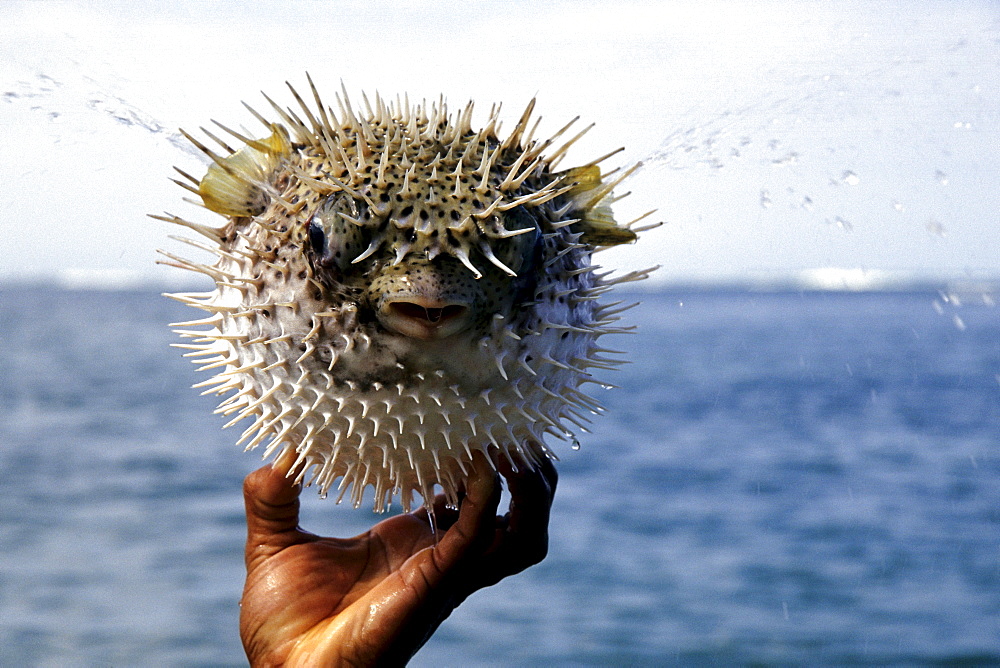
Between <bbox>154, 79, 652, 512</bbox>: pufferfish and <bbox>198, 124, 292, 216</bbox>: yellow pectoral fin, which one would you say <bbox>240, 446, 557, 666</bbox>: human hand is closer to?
<bbox>154, 79, 652, 512</bbox>: pufferfish

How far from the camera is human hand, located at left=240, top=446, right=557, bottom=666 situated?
5.64ft

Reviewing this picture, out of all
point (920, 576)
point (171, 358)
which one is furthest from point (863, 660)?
point (171, 358)

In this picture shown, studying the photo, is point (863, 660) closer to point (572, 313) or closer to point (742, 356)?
point (572, 313)

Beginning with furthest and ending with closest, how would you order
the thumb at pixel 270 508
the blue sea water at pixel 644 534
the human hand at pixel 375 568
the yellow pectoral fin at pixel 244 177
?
the blue sea water at pixel 644 534 → the thumb at pixel 270 508 → the human hand at pixel 375 568 → the yellow pectoral fin at pixel 244 177

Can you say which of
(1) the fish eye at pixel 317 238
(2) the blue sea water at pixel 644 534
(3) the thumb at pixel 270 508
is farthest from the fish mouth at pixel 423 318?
(2) the blue sea water at pixel 644 534

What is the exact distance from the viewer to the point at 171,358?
40.5 m

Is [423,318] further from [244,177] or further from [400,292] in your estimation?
[244,177]

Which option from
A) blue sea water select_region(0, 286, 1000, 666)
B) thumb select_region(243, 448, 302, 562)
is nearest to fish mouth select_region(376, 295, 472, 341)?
thumb select_region(243, 448, 302, 562)

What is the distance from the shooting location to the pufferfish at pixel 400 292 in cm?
142

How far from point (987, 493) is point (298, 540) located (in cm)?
1832

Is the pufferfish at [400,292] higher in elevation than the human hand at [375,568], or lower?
higher

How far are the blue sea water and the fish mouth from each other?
128 inches

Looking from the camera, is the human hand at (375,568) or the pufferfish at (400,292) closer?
the pufferfish at (400,292)

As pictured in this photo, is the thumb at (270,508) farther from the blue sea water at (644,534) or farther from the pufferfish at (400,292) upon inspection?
the blue sea water at (644,534)
